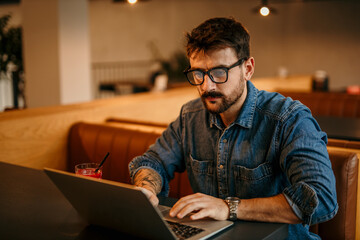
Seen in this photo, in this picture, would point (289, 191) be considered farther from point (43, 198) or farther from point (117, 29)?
point (117, 29)

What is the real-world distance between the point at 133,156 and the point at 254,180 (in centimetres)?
111

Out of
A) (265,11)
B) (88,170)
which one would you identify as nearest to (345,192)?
(88,170)

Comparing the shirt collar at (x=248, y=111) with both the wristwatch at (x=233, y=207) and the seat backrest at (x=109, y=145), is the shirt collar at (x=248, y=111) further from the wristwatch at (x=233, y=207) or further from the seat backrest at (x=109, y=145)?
the seat backrest at (x=109, y=145)

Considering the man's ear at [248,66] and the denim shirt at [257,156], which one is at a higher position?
the man's ear at [248,66]

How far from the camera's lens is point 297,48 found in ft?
34.4

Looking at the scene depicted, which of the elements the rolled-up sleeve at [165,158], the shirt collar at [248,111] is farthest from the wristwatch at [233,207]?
the rolled-up sleeve at [165,158]

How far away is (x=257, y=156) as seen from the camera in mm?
1582

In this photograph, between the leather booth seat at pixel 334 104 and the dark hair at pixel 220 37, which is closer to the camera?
the dark hair at pixel 220 37

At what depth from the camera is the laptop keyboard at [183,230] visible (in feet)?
3.90

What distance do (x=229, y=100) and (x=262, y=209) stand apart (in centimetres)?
45

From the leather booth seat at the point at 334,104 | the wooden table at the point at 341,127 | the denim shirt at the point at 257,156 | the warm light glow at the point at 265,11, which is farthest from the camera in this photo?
the leather booth seat at the point at 334,104

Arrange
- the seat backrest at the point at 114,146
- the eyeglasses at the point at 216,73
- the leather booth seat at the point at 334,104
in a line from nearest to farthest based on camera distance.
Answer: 1. the eyeglasses at the point at 216,73
2. the seat backrest at the point at 114,146
3. the leather booth seat at the point at 334,104

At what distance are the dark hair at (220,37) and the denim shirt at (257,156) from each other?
19 centimetres

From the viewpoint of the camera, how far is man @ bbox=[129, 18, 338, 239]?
1331 mm
